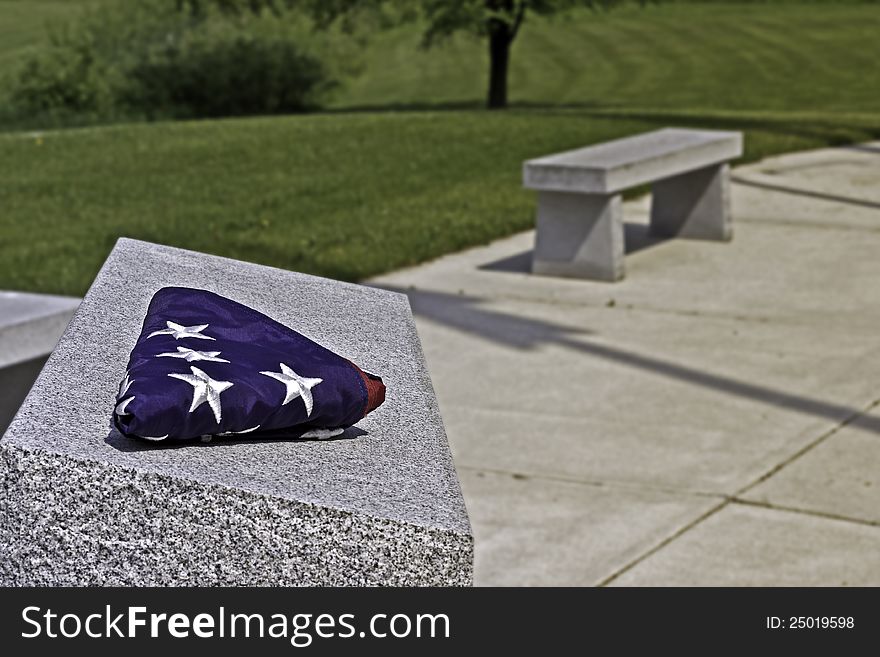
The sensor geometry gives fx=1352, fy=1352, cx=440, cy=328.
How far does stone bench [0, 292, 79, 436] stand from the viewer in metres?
4.29

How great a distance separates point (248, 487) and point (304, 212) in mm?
8929

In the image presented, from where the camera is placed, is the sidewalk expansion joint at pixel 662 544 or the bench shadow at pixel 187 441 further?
the sidewalk expansion joint at pixel 662 544

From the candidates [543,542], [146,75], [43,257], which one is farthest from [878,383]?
[146,75]

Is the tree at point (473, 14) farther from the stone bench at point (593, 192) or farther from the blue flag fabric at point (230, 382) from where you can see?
the blue flag fabric at point (230, 382)

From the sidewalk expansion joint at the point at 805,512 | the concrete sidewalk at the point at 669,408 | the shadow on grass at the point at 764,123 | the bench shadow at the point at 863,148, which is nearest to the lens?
the concrete sidewalk at the point at 669,408

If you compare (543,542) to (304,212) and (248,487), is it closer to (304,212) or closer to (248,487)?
(248,487)

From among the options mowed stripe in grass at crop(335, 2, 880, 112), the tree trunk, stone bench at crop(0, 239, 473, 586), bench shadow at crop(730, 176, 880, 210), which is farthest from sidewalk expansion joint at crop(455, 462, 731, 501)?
mowed stripe in grass at crop(335, 2, 880, 112)

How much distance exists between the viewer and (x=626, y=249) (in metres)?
9.61

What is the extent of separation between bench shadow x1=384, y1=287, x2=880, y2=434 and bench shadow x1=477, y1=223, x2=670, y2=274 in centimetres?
88

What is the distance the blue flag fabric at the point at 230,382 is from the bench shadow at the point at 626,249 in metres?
6.22

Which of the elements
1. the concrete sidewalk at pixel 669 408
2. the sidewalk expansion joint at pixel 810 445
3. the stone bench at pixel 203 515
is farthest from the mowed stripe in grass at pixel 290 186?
the stone bench at pixel 203 515

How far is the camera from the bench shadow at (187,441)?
2.27m

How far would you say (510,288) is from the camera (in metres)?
8.37

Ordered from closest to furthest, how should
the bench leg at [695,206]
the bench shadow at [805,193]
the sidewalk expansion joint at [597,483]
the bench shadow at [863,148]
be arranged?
the sidewalk expansion joint at [597,483] < the bench leg at [695,206] < the bench shadow at [805,193] < the bench shadow at [863,148]
